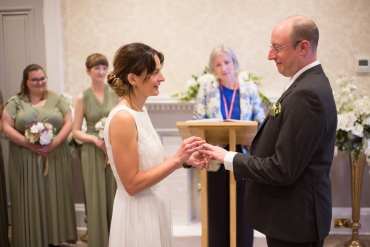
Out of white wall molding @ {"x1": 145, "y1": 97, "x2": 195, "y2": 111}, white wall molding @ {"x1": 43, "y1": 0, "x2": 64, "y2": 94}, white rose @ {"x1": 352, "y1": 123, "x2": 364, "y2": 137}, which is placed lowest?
white rose @ {"x1": 352, "y1": 123, "x2": 364, "y2": 137}

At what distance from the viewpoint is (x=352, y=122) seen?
13.0 feet

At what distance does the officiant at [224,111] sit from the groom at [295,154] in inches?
61.8

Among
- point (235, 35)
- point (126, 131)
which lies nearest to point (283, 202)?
point (126, 131)

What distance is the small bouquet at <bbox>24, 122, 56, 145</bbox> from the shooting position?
3812 millimetres

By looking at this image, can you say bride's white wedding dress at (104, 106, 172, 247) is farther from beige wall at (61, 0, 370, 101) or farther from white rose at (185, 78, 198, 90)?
beige wall at (61, 0, 370, 101)

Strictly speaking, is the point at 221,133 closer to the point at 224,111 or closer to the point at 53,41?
the point at 224,111

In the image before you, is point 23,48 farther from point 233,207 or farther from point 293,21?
point 293,21

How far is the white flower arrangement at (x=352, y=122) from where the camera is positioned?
13.0ft

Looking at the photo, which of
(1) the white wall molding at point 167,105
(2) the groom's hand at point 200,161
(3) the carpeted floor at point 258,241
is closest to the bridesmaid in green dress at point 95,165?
(3) the carpeted floor at point 258,241

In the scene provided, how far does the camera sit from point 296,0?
4.62 meters

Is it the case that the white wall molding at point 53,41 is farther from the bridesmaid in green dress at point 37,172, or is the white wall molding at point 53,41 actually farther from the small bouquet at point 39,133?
the small bouquet at point 39,133

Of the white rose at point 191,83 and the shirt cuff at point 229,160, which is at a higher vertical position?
the white rose at point 191,83

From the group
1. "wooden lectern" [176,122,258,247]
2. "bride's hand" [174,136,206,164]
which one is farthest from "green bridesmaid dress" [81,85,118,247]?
"bride's hand" [174,136,206,164]

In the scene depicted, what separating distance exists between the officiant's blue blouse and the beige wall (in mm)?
844
